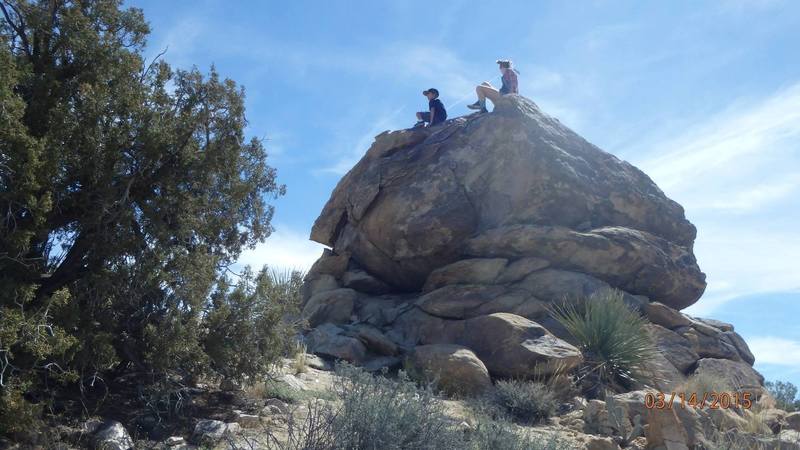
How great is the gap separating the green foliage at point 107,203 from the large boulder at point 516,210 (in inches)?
292

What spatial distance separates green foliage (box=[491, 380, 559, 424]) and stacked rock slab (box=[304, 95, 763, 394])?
9.01 feet

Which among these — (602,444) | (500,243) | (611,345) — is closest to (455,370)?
(611,345)

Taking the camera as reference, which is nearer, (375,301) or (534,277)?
(534,277)

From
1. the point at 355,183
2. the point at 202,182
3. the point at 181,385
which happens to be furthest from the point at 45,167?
the point at 355,183

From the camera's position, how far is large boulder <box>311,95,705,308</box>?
16.5 meters

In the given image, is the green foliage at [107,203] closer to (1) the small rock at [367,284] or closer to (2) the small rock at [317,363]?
(2) the small rock at [317,363]

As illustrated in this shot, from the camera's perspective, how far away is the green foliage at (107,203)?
25.9ft

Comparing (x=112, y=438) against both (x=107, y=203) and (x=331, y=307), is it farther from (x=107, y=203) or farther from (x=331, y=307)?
(x=331, y=307)

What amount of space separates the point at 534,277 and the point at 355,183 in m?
5.15

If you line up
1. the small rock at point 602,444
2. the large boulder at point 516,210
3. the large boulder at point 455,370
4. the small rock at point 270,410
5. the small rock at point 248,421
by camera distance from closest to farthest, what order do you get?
1. the small rock at point 248,421
2. the small rock at point 602,444
3. the small rock at point 270,410
4. the large boulder at point 455,370
5. the large boulder at point 516,210

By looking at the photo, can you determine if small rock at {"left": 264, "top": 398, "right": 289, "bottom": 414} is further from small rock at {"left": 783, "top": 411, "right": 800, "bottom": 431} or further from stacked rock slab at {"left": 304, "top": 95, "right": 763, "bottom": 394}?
small rock at {"left": 783, "top": 411, "right": 800, "bottom": 431}

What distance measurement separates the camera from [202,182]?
32.2 feet

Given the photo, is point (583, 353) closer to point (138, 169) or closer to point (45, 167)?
point (138, 169)

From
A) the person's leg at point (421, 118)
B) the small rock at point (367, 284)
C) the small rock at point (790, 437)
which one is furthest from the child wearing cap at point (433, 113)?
the small rock at point (790, 437)
